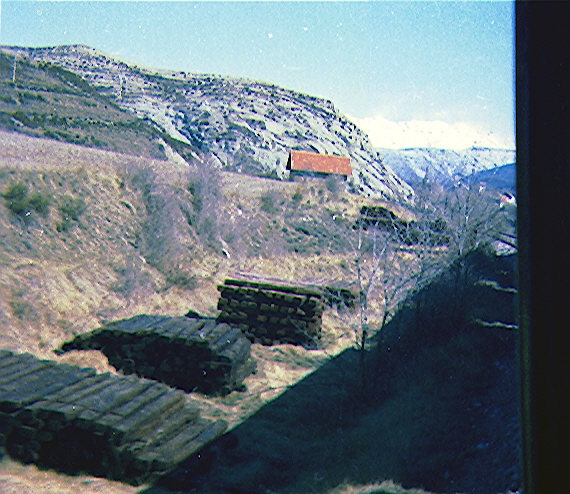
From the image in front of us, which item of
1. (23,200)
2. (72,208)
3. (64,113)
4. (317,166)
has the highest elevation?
(64,113)

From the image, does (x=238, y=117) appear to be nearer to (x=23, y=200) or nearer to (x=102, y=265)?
(x=23, y=200)

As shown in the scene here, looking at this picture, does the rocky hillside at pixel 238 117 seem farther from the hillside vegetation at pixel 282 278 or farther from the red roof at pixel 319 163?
the hillside vegetation at pixel 282 278

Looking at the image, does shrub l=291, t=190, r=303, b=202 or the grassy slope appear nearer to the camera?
the grassy slope

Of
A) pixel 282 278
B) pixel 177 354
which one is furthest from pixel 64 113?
pixel 177 354

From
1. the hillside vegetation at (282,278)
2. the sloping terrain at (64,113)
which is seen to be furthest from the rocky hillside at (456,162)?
the sloping terrain at (64,113)

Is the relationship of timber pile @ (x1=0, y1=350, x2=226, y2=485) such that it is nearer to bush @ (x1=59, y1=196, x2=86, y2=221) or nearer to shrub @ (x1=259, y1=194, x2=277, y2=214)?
bush @ (x1=59, y1=196, x2=86, y2=221)

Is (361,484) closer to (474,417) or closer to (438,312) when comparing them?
(474,417)

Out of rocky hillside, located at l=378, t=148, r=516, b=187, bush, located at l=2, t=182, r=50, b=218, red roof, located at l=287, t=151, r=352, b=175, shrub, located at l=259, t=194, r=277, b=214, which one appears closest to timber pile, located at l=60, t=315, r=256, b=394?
bush, located at l=2, t=182, r=50, b=218

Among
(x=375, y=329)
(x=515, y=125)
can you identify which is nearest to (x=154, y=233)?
(x=375, y=329)
